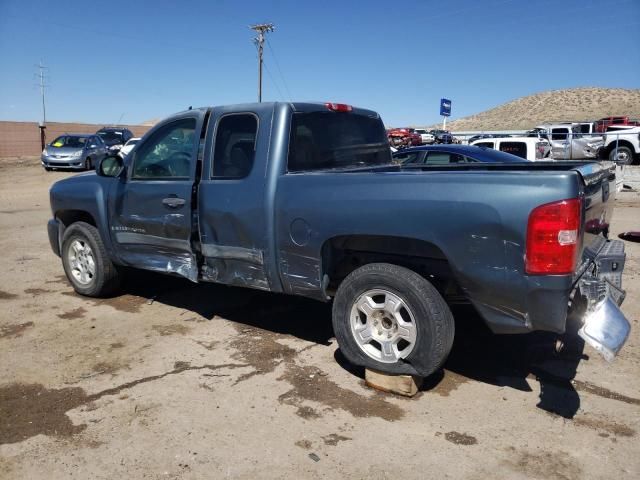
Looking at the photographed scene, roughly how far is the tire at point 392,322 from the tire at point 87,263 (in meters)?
2.92

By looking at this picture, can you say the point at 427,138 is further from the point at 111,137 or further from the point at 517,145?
the point at 517,145

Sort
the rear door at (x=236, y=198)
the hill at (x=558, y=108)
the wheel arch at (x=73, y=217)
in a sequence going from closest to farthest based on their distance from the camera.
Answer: the rear door at (x=236, y=198), the wheel arch at (x=73, y=217), the hill at (x=558, y=108)

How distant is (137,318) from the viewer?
5402 millimetres

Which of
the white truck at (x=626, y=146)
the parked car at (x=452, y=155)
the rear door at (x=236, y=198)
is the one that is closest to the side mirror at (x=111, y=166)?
the rear door at (x=236, y=198)

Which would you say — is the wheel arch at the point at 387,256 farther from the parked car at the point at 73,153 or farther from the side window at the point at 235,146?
the parked car at the point at 73,153

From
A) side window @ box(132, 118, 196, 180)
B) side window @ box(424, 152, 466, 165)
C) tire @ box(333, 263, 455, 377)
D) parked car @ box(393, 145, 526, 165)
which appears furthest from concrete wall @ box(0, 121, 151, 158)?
tire @ box(333, 263, 455, 377)

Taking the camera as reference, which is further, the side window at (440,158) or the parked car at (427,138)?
the parked car at (427,138)

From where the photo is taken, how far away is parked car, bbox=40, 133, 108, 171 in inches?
904

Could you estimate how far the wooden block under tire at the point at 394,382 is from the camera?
3.75 m

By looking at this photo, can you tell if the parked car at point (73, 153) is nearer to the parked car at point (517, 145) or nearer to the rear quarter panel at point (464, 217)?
the parked car at point (517, 145)

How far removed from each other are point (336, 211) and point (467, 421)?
5.20ft

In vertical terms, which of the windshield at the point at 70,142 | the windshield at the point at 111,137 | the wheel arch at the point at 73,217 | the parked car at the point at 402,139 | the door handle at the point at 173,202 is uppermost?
the parked car at the point at 402,139

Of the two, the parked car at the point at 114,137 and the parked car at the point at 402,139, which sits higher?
the parked car at the point at 402,139

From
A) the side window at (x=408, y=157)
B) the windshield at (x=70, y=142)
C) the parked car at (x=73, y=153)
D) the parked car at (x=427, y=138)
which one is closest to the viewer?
the side window at (x=408, y=157)
